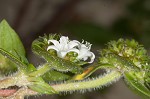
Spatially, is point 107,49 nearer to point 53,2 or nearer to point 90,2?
point 53,2

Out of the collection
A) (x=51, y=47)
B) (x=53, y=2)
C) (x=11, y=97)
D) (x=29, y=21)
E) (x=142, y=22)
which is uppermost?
(x=53, y=2)

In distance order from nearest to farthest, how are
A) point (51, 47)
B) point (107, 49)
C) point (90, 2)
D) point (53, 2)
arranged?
point (51, 47)
point (107, 49)
point (53, 2)
point (90, 2)

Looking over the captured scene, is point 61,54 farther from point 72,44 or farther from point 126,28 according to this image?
point 126,28

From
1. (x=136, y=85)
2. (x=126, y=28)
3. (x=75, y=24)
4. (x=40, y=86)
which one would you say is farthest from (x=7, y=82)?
(x=126, y=28)

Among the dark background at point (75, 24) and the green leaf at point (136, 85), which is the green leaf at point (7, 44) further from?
the dark background at point (75, 24)

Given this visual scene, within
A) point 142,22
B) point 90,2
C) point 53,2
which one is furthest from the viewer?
point 90,2

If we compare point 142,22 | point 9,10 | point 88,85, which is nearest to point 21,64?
point 88,85

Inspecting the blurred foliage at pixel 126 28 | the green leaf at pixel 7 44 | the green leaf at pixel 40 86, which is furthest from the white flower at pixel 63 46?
the blurred foliage at pixel 126 28
